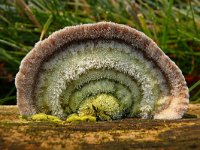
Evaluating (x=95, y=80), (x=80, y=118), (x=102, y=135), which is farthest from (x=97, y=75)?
(x=102, y=135)

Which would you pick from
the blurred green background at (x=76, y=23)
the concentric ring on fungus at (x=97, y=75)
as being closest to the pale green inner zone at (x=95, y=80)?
the concentric ring on fungus at (x=97, y=75)

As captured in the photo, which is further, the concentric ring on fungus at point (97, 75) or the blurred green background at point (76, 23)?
the blurred green background at point (76, 23)

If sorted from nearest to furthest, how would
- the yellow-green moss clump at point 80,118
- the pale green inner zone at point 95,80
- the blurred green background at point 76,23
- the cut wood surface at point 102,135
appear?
the cut wood surface at point 102,135 → the yellow-green moss clump at point 80,118 → the pale green inner zone at point 95,80 → the blurred green background at point 76,23

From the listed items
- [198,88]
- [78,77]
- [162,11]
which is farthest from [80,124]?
[162,11]

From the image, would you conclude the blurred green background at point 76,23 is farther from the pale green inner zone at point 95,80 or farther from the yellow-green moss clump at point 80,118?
the yellow-green moss clump at point 80,118

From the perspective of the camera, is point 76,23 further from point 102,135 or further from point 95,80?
point 102,135

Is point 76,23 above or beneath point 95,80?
above
